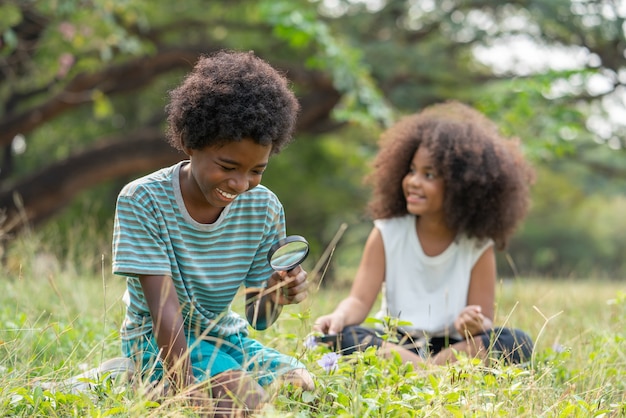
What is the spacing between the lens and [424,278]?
4.18 meters

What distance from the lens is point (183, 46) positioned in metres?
11.3

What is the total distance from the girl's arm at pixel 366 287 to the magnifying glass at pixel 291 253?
3.29 feet

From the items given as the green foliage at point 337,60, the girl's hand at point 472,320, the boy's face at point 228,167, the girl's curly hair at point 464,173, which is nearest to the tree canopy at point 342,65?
the green foliage at point 337,60

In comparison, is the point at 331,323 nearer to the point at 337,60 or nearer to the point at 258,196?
the point at 258,196

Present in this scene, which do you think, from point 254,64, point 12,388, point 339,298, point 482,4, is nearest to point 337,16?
point 482,4

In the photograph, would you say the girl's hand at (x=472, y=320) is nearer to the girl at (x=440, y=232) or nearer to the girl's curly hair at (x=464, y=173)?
the girl at (x=440, y=232)

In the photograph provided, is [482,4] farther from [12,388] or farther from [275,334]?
[12,388]

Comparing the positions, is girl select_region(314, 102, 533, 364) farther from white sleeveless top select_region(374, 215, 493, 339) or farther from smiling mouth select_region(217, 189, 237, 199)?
smiling mouth select_region(217, 189, 237, 199)

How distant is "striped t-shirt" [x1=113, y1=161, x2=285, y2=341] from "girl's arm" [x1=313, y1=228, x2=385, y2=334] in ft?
3.02

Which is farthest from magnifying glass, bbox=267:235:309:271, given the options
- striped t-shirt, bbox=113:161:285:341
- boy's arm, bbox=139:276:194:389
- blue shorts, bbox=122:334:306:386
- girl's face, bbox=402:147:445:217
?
girl's face, bbox=402:147:445:217

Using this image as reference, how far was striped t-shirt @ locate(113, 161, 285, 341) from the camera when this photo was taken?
2.68 metres

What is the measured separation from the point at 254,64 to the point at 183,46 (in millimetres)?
8828

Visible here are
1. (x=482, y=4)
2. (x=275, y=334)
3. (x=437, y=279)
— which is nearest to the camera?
(x=275, y=334)

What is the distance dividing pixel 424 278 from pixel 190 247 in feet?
5.67
